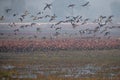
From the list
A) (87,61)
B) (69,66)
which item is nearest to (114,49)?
(87,61)

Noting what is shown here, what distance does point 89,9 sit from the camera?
14675cm

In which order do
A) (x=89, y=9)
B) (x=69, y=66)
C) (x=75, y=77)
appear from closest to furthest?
(x=75, y=77)
(x=69, y=66)
(x=89, y=9)

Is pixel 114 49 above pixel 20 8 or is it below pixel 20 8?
below

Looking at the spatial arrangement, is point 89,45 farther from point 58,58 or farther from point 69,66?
point 69,66

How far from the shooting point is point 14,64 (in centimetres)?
2231

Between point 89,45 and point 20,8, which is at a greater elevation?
point 20,8

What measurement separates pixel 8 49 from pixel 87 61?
30.9 ft

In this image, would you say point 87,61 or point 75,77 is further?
point 87,61

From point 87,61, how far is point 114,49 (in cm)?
717

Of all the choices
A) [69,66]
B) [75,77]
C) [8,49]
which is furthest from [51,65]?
[8,49]

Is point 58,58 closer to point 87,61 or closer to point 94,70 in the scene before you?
point 87,61

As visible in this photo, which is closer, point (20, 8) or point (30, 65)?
point (30, 65)

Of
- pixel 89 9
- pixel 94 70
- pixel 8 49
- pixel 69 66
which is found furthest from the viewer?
pixel 89 9

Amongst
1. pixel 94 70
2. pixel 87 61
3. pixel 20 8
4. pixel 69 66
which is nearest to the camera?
pixel 94 70
